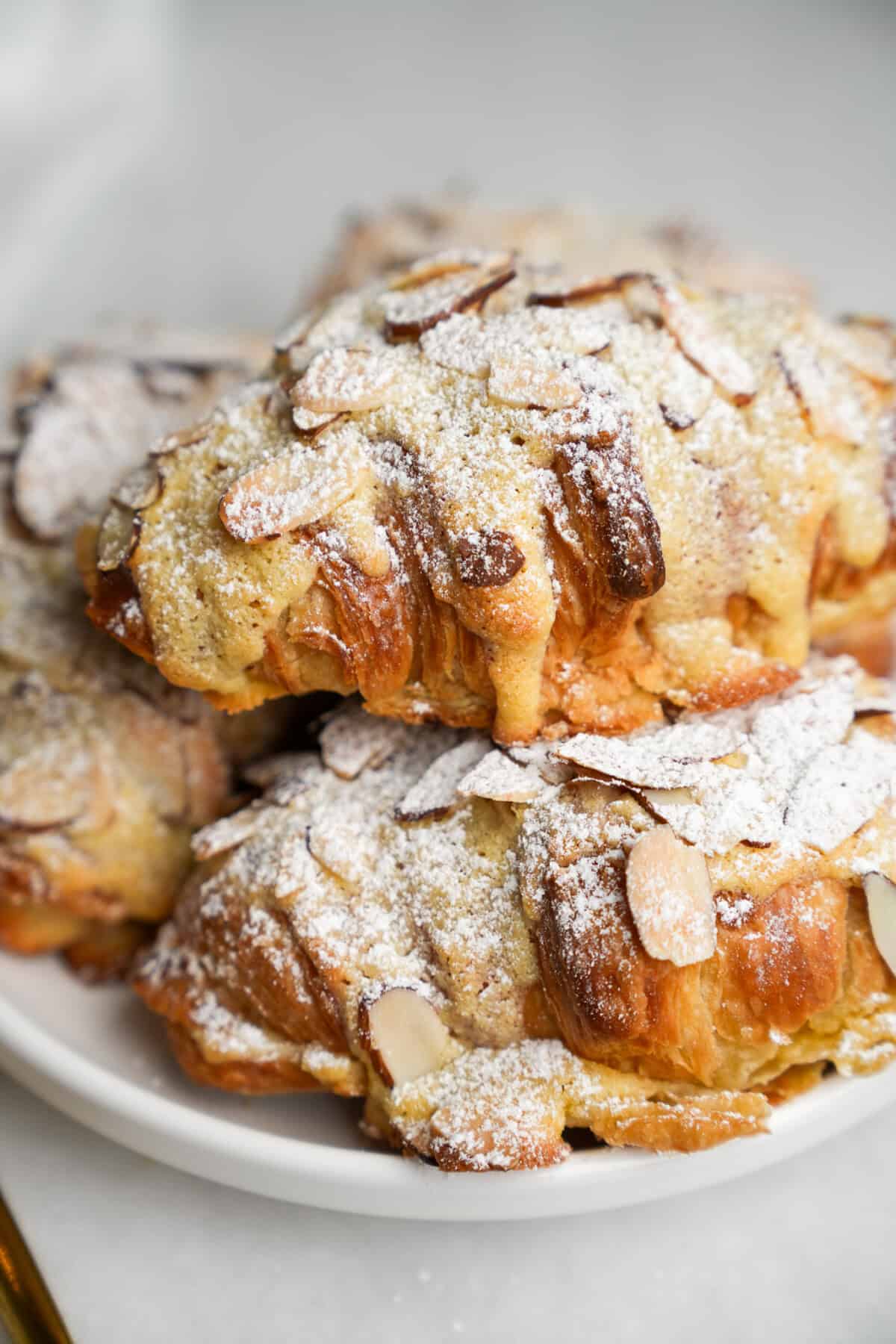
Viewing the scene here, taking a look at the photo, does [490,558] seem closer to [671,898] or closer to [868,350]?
[671,898]

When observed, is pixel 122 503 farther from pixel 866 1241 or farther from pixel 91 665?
pixel 866 1241

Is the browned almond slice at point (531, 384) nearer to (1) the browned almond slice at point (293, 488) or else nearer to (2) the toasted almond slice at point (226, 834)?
(1) the browned almond slice at point (293, 488)

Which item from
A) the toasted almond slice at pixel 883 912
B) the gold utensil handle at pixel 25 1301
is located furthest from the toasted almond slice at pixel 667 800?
the gold utensil handle at pixel 25 1301

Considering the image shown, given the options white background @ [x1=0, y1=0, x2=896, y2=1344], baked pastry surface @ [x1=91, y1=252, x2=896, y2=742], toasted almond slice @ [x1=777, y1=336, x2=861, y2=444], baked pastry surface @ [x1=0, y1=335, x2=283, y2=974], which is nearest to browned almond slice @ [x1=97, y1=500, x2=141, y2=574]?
baked pastry surface @ [x1=91, y1=252, x2=896, y2=742]

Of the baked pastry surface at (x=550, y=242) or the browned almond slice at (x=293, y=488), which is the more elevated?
the baked pastry surface at (x=550, y=242)

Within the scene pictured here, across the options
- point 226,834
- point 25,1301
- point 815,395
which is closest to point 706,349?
point 815,395

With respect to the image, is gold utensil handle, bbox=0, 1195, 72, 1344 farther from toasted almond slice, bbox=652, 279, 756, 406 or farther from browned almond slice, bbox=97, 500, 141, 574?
toasted almond slice, bbox=652, 279, 756, 406
